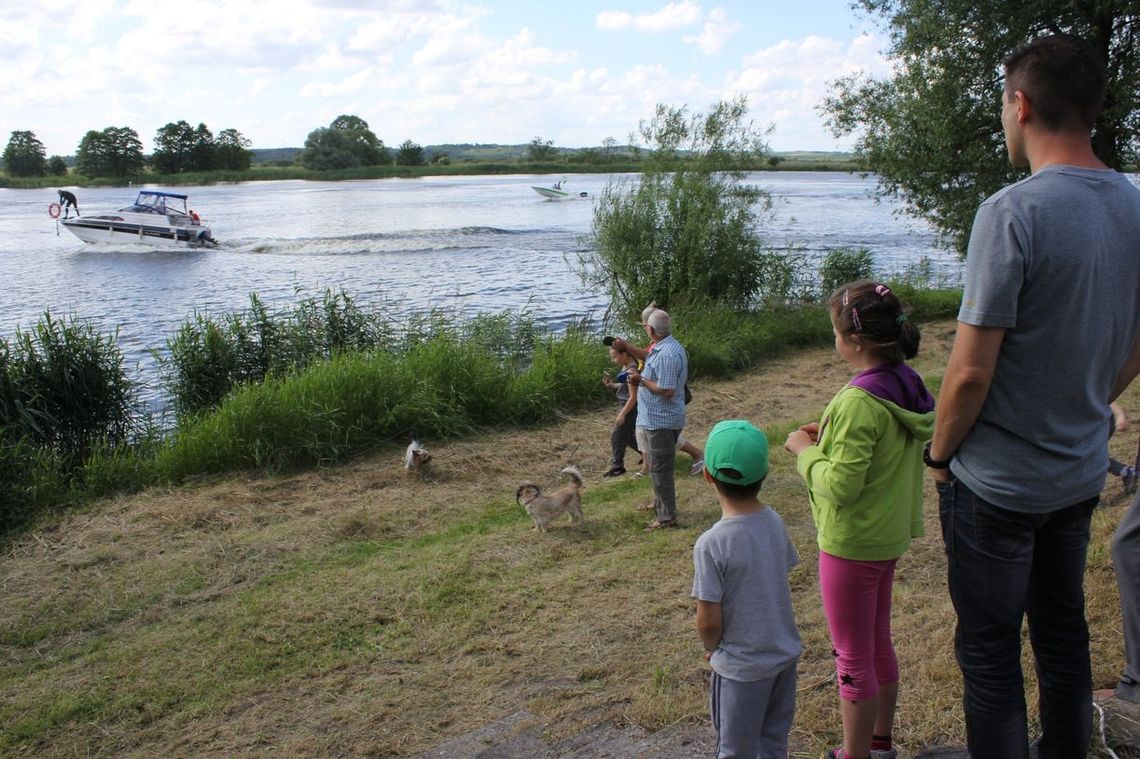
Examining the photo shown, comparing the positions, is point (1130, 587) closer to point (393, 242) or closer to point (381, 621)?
point (381, 621)

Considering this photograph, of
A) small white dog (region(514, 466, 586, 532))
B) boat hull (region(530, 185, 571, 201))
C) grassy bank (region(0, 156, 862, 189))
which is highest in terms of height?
grassy bank (region(0, 156, 862, 189))

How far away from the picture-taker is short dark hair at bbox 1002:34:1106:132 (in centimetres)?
234

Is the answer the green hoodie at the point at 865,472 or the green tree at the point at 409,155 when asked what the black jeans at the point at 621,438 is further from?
the green tree at the point at 409,155

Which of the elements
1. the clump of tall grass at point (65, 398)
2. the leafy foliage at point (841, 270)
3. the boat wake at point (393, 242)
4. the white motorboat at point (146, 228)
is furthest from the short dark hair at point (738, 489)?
the white motorboat at point (146, 228)

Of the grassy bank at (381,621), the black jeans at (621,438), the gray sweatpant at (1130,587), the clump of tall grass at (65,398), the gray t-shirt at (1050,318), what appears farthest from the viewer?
the clump of tall grass at (65,398)

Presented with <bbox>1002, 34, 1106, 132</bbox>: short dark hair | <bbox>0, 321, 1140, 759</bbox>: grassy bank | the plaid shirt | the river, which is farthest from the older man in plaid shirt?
the river

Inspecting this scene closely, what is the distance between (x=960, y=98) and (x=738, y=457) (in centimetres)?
1276

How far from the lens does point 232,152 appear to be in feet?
321

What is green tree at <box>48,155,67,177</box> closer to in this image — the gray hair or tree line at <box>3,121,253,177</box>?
tree line at <box>3,121,253,177</box>

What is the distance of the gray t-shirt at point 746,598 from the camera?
266 cm

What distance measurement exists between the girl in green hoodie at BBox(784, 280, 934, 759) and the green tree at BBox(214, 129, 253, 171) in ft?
340

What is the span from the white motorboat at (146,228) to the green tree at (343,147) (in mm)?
63415

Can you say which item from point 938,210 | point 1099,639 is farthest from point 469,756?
point 938,210

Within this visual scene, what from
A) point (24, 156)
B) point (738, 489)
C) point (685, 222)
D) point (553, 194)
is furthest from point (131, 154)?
point (738, 489)
